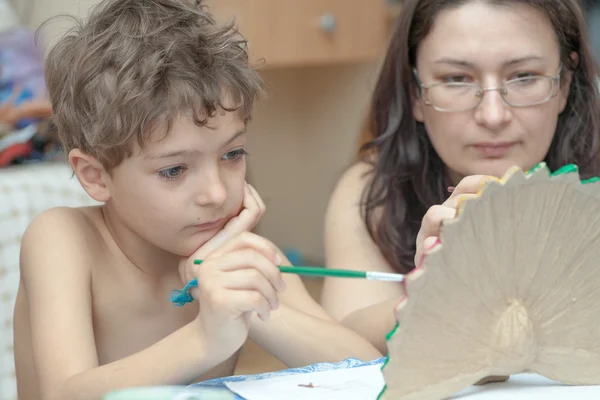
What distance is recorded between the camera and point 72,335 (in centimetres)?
96

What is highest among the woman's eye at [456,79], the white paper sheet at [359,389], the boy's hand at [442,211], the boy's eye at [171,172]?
the woman's eye at [456,79]

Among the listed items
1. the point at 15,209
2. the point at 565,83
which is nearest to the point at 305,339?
the point at 565,83

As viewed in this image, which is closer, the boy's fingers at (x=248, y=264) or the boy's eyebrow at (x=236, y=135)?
the boy's fingers at (x=248, y=264)

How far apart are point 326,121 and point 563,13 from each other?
2.23m

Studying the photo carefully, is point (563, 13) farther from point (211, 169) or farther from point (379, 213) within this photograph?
point (211, 169)

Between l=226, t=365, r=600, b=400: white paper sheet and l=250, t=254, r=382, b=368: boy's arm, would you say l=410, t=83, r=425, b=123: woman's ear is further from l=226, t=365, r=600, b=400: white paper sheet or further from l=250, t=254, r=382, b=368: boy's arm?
l=226, t=365, r=600, b=400: white paper sheet

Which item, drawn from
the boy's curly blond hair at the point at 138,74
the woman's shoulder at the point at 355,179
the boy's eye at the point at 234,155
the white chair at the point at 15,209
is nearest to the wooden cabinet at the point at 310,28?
the white chair at the point at 15,209

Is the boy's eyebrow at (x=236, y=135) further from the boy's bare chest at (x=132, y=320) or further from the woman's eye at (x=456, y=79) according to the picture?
the woman's eye at (x=456, y=79)

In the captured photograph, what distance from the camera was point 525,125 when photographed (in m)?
1.30

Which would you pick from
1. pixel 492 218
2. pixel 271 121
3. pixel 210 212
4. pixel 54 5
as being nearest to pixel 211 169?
pixel 210 212

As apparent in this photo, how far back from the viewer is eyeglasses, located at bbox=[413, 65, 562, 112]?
1.29 meters

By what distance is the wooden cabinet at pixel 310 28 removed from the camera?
8.91 ft

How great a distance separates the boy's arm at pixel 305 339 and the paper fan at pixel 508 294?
1.09ft

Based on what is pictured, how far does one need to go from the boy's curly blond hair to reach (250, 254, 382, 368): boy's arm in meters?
0.27
